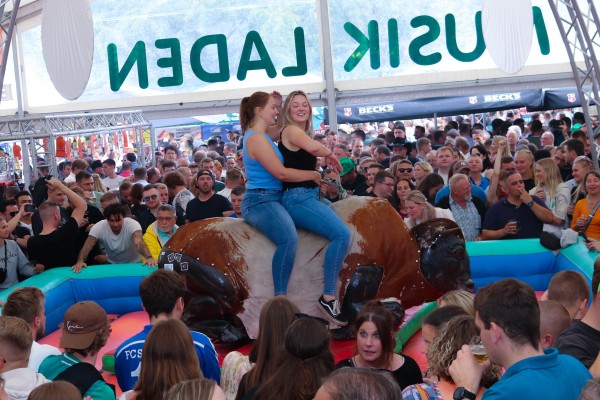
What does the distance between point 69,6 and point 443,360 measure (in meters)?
9.19

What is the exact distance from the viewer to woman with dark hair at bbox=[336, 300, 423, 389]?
3.85m

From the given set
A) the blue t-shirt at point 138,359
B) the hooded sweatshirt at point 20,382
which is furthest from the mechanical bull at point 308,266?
the hooded sweatshirt at point 20,382

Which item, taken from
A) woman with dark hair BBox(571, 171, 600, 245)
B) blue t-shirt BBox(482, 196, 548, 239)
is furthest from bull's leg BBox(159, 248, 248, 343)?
woman with dark hair BBox(571, 171, 600, 245)

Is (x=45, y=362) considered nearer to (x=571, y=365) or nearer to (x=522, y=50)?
(x=571, y=365)

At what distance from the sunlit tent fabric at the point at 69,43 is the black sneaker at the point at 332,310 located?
606 cm

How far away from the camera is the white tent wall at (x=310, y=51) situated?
16.1 metres

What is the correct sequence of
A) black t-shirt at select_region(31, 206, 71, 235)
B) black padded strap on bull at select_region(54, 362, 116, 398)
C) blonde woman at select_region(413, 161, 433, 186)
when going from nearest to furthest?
black padded strap on bull at select_region(54, 362, 116, 398) → black t-shirt at select_region(31, 206, 71, 235) → blonde woman at select_region(413, 161, 433, 186)

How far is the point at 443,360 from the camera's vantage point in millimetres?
3332

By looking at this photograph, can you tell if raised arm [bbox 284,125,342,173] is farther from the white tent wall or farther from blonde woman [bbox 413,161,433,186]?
the white tent wall

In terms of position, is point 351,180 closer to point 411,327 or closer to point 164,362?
point 411,327

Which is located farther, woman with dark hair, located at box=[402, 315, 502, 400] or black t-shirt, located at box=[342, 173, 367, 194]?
black t-shirt, located at box=[342, 173, 367, 194]

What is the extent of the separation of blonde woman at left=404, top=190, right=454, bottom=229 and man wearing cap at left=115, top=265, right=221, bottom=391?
2910 mm

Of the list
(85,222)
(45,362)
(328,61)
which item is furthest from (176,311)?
(328,61)

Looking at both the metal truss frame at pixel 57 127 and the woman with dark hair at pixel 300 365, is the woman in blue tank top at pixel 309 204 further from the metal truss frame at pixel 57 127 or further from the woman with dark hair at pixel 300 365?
the metal truss frame at pixel 57 127
